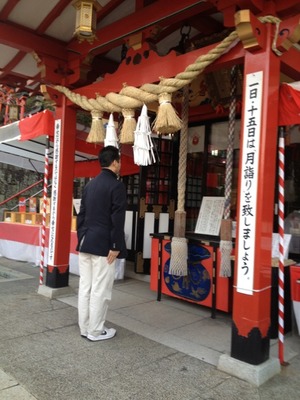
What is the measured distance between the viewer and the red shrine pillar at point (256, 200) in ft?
10.6

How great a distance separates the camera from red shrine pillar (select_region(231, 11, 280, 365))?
10.6ft

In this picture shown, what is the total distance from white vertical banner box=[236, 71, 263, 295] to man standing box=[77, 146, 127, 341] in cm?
127

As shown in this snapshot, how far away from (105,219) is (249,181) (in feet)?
5.09

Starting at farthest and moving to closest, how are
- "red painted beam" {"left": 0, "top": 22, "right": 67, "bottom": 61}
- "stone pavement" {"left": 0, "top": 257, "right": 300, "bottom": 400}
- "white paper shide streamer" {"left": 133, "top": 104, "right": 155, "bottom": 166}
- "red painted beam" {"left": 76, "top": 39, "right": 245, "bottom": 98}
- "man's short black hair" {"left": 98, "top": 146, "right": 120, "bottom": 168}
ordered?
1. "red painted beam" {"left": 0, "top": 22, "right": 67, "bottom": 61}
2. "white paper shide streamer" {"left": 133, "top": 104, "right": 155, "bottom": 166}
3. "man's short black hair" {"left": 98, "top": 146, "right": 120, "bottom": 168}
4. "red painted beam" {"left": 76, "top": 39, "right": 245, "bottom": 98}
5. "stone pavement" {"left": 0, "top": 257, "right": 300, "bottom": 400}

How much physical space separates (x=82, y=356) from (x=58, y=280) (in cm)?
233

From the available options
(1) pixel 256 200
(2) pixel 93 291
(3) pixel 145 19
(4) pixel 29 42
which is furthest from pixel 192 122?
(2) pixel 93 291

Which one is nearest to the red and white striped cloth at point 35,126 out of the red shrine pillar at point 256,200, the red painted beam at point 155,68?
the red painted beam at point 155,68

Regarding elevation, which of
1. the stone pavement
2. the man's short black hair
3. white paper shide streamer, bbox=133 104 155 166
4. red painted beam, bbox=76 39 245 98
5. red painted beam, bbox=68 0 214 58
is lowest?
the stone pavement

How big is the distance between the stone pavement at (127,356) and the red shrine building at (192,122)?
0.31 m

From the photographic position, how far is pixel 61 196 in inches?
227

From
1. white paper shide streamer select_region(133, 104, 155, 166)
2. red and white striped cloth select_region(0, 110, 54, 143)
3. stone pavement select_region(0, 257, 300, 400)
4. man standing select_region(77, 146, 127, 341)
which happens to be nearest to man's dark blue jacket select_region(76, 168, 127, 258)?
man standing select_region(77, 146, 127, 341)

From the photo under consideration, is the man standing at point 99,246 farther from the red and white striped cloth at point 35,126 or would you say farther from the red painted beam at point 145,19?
the red and white striped cloth at point 35,126

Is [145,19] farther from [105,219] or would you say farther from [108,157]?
[105,219]

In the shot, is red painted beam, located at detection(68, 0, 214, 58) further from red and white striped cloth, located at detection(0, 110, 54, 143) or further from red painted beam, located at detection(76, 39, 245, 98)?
red and white striped cloth, located at detection(0, 110, 54, 143)
